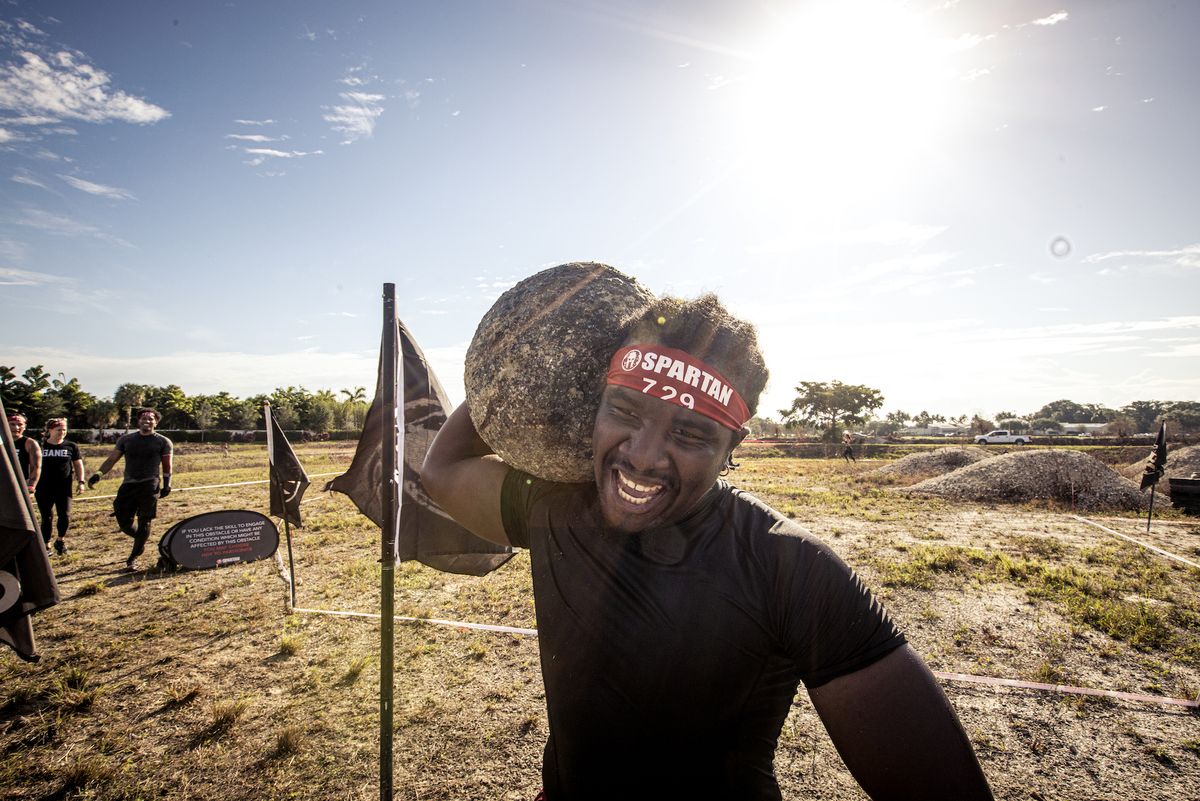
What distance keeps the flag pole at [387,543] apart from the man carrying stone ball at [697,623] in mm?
1791

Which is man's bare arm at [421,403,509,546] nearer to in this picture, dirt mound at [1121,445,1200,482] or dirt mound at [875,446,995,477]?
dirt mound at [875,446,995,477]

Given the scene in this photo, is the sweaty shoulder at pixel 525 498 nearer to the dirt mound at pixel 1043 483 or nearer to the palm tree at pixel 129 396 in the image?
the dirt mound at pixel 1043 483

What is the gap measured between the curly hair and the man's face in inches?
7.9

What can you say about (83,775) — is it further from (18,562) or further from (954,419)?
(954,419)

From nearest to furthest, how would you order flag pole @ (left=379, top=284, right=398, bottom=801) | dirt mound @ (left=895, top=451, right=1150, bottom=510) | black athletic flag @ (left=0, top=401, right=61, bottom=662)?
black athletic flag @ (left=0, top=401, right=61, bottom=662)
flag pole @ (left=379, top=284, right=398, bottom=801)
dirt mound @ (left=895, top=451, right=1150, bottom=510)

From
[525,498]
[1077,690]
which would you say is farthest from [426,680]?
[1077,690]

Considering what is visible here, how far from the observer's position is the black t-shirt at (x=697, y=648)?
1.43m

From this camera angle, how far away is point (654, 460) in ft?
5.44

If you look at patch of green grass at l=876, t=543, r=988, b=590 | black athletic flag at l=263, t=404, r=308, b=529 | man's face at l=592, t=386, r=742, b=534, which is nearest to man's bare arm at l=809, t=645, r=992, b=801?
man's face at l=592, t=386, r=742, b=534

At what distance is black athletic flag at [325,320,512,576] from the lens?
427 cm

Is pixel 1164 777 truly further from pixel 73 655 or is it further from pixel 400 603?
pixel 73 655

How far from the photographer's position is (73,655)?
22.5ft

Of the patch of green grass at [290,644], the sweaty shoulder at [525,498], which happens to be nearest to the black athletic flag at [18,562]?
the sweaty shoulder at [525,498]

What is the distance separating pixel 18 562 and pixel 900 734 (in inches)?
→ 157
